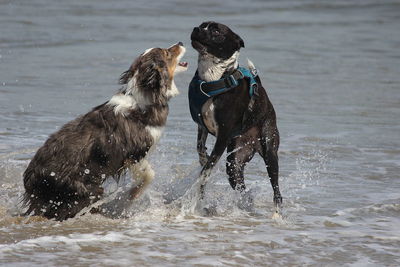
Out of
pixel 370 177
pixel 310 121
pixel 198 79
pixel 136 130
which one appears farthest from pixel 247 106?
pixel 310 121

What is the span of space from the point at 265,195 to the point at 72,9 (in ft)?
55.8

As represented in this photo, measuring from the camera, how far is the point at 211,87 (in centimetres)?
663

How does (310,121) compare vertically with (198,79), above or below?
below

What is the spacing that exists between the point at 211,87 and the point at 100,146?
47.2 inches

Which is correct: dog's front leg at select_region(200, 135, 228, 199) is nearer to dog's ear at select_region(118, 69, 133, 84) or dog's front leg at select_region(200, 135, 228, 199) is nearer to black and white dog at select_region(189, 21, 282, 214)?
black and white dog at select_region(189, 21, 282, 214)

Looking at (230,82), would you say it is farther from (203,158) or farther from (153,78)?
(203,158)

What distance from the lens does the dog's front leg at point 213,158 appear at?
6727 mm

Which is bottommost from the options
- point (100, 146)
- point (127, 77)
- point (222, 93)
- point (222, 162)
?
point (222, 162)

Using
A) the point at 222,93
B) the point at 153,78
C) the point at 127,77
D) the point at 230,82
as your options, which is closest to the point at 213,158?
the point at 222,93

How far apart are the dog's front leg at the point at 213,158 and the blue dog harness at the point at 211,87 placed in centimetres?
26

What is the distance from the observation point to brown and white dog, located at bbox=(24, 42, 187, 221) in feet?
20.1

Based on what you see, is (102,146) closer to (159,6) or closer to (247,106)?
(247,106)

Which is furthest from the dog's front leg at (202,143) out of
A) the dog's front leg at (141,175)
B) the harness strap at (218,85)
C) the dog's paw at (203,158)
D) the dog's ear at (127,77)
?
the dog's ear at (127,77)

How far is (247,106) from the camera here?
6.82 metres
